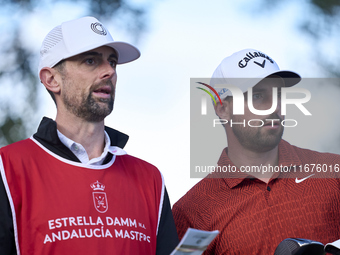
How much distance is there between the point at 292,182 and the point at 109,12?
441 centimetres

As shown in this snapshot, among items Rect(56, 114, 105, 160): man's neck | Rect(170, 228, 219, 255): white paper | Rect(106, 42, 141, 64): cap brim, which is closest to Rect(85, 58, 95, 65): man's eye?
Rect(106, 42, 141, 64): cap brim

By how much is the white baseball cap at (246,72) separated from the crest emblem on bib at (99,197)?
1.31 metres

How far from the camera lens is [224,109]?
4.04 meters

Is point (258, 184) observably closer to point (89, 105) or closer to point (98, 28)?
point (89, 105)

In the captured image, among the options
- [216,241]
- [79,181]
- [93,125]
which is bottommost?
[216,241]

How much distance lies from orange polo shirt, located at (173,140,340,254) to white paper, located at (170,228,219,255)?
1.12 meters

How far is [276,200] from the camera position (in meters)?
3.53

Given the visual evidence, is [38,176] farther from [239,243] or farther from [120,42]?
[239,243]

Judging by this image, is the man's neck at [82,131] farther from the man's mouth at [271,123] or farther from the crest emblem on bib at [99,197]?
the man's mouth at [271,123]

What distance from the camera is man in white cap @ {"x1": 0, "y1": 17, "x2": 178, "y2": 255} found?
2674 mm

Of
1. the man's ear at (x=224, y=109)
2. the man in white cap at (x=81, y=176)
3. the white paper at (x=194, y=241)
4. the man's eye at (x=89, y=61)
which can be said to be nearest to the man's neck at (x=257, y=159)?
the man's ear at (x=224, y=109)

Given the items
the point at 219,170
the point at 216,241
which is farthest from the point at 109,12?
the point at 216,241

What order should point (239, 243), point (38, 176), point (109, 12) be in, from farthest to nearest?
point (109, 12), point (239, 243), point (38, 176)

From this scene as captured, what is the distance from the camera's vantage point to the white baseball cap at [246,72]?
379cm
